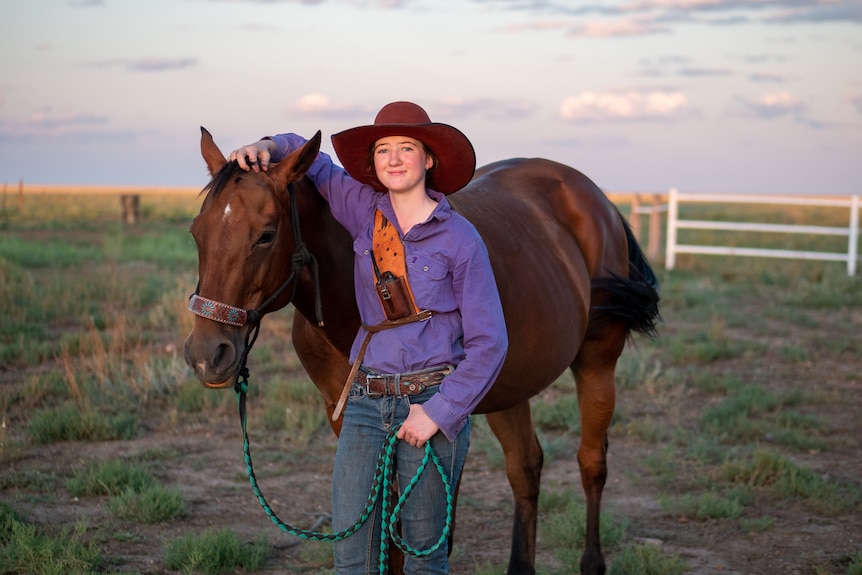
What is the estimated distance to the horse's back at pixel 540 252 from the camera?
12.4 feet

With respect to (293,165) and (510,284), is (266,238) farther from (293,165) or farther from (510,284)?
(510,284)

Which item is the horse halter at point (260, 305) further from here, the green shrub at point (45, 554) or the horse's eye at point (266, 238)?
the green shrub at point (45, 554)

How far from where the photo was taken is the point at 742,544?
472 cm

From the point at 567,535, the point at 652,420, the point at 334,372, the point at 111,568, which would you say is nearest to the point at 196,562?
the point at 111,568

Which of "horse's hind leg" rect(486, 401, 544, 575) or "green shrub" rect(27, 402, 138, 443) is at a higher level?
"horse's hind leg" rect(486, 401, 544, 575)

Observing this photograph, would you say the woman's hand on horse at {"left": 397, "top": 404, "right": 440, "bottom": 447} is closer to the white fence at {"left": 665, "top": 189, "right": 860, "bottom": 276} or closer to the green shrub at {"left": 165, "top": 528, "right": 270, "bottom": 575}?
the green shrub at {"left": 165, "top": 528, "right": 270, "bottom": 575}

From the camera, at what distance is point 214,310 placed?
2641 millimetres

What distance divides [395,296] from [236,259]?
49 centimetres

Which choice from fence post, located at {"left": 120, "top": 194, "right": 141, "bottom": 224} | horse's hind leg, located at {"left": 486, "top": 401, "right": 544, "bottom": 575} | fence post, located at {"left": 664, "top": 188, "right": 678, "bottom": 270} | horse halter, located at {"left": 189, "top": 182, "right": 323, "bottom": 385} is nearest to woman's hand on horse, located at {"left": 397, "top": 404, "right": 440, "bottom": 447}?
horse halter, located at {"left": 189, "top": 182, "right": 323, "bottom": 385}

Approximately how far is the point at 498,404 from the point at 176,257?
1298 cm

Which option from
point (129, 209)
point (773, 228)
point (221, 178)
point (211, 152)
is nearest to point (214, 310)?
point (221, 178)

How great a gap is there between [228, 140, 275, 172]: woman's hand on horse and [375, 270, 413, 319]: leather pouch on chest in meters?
0.55

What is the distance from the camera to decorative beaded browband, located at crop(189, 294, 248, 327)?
2.64 metres

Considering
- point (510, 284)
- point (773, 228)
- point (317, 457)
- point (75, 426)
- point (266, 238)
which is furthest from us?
point (773, 228)
